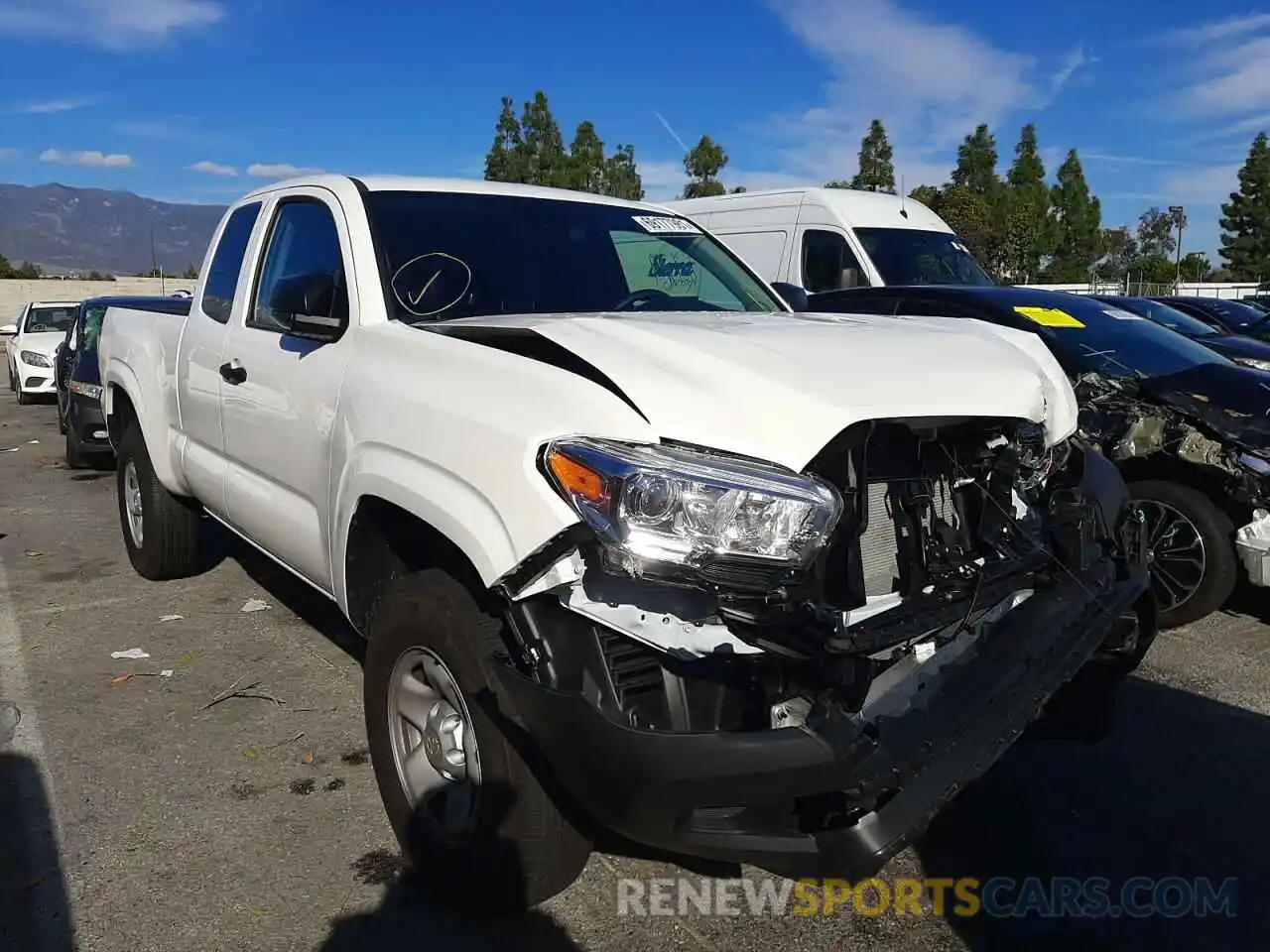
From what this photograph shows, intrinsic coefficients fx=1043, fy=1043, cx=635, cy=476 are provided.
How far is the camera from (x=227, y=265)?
15.5 feet

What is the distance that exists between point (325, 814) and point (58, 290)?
4841 centimetres

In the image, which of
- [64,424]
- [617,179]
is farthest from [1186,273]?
[64,424]

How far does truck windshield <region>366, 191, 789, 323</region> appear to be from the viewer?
3568 mm

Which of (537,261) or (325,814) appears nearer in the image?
(325,814)

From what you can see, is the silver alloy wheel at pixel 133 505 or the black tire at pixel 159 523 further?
the silver alloy wheel at pixel 133 505

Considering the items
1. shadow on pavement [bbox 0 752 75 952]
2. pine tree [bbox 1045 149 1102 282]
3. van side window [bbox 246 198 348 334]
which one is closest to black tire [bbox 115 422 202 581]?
van side window [bbox 246 198 348 334]

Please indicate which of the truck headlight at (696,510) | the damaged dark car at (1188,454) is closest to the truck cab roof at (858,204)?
the damaged dark car at (1188,454)

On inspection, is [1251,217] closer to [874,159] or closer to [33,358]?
[874,159]

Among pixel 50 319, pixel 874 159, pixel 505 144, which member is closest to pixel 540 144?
pixel 505 144

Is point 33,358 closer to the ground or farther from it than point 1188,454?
closer to the ground

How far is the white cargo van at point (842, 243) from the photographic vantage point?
34.7ft

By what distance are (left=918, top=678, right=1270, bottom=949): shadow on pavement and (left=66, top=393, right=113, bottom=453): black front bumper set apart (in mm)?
8296

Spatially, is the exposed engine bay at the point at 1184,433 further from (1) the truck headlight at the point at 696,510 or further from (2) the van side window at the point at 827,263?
(2) the van side window at the point at 827,263

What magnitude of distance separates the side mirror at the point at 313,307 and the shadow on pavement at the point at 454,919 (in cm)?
157
